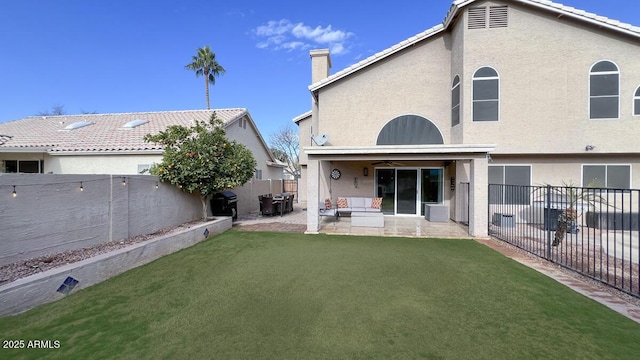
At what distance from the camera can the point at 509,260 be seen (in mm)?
7453

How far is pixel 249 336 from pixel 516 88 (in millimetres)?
14647

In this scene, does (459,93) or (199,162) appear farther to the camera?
(459,93)

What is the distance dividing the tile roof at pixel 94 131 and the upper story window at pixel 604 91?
18276 millimetres

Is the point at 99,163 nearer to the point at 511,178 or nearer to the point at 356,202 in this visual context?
the point at 356,202

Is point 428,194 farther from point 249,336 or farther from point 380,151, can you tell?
point 249,336

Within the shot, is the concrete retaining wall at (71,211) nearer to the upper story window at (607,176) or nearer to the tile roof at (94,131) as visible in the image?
the tile roof at (94,131)

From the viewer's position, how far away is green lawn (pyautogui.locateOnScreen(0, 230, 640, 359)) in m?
3.52

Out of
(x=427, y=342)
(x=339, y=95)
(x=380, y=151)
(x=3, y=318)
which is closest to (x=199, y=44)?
(x=339, y=95)

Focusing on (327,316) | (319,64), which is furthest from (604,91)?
(327,316)

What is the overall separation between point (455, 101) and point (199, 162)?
12131 millimetres

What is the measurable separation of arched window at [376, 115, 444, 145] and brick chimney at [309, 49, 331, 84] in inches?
237

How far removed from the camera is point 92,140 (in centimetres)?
1506

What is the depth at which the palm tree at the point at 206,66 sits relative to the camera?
33.6 meters

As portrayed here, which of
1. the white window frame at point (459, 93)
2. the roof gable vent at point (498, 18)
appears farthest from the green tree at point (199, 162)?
the roof gable vent at point (498, 18)
